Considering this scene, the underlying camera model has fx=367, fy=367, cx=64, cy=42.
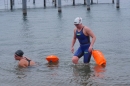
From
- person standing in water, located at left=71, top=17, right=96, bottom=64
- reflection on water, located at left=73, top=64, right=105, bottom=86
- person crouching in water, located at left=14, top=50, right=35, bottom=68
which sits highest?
person standing in water, located at left=71, top=17, right=96, bottom=64

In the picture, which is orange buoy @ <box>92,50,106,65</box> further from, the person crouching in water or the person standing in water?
the person crouching in water

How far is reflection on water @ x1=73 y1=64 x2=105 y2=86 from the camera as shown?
38.1 ft

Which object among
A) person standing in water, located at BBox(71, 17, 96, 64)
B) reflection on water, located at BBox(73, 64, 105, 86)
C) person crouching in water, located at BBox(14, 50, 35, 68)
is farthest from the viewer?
person crouching in water, located at BBox(14, 50, 35, 68)

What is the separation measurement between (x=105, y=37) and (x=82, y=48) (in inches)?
436

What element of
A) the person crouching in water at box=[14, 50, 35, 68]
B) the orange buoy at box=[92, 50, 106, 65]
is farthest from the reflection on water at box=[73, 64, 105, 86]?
the person crouching in water at box=[14, 50, 35, 68]

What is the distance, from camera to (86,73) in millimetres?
12891

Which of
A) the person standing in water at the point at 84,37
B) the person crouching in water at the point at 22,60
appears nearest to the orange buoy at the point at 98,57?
the person standing in water at the point at 84,37

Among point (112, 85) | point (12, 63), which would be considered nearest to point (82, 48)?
point (112, 85)

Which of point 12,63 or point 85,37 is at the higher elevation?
point 85,37

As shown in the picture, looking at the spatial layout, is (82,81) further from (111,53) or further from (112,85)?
(111,53)

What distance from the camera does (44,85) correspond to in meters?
11.4

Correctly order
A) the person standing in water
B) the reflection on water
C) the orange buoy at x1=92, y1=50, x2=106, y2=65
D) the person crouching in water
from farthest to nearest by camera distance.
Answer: the person crouching in water → the orange buoy at x1=92, y1=50, x2=106, y2=65 → the person standing in water → the reflection on water

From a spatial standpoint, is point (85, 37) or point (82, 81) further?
point (85, 37)

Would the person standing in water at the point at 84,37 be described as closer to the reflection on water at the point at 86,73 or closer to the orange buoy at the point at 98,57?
the orange buoy at the point at 98,57
